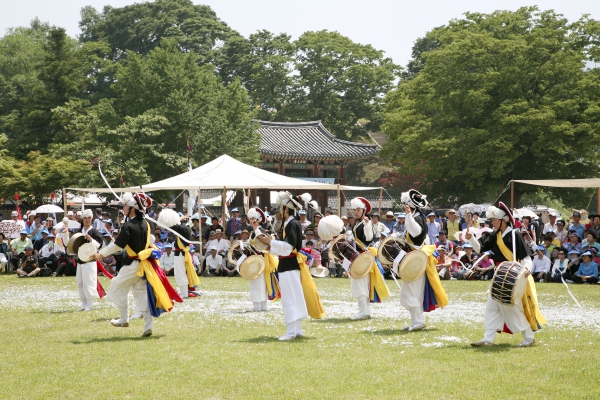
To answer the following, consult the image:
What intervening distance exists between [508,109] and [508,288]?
20.8 meters

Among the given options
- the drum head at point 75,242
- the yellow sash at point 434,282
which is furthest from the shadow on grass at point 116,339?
the yellow sash at point 434,282

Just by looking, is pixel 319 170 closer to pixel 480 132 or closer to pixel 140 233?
pixel 480 132

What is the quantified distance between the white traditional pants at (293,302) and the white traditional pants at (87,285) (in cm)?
436

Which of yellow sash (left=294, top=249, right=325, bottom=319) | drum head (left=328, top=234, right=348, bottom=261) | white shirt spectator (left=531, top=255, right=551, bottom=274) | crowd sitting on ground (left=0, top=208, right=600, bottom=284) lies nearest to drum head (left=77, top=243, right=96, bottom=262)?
yellow sash (left=294, top=249, right=325, bottom=319)

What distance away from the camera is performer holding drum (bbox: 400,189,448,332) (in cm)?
916

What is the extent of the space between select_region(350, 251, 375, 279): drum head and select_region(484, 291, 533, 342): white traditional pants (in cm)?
267

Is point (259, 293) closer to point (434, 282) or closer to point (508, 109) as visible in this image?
point (434, 282)

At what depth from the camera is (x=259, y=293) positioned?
38.5ft

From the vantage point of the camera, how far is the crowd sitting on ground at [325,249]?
16.6 m

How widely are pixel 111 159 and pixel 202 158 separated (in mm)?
3865

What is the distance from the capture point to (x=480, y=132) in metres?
27.5

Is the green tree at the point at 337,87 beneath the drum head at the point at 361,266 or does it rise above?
above

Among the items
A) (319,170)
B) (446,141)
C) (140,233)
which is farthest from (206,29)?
(140,233)

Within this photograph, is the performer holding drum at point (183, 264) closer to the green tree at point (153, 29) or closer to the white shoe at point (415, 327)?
the white shoe at point (415, 327)
